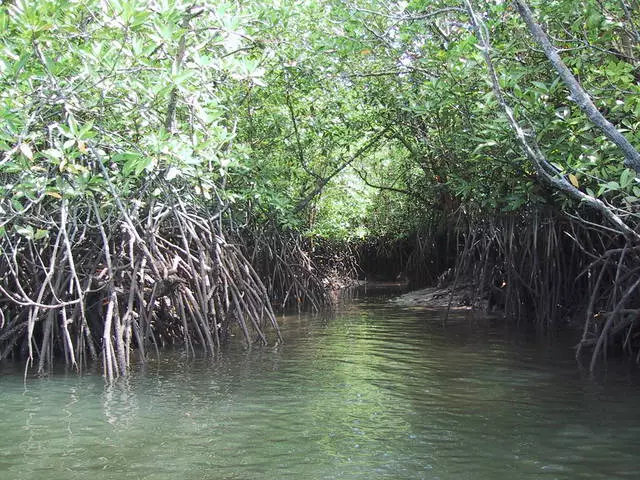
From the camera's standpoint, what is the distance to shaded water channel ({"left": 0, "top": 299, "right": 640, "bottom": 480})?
11.2 feet

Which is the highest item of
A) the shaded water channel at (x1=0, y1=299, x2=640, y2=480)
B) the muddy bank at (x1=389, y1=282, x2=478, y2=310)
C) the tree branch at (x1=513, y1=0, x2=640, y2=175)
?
the tree branch at (x1=513, y1=0, x2=640, y2=175)

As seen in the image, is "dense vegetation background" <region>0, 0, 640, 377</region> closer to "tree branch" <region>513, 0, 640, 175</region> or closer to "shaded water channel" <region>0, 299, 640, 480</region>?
"tree branch" <region>513, 0, 640, 175</region>

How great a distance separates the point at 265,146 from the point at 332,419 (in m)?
7.14

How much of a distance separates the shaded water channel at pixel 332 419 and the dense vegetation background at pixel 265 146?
712mm

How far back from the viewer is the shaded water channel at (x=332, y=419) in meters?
3.41

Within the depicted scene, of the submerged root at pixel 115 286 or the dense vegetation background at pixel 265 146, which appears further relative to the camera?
the submerged root at pixel 115 286

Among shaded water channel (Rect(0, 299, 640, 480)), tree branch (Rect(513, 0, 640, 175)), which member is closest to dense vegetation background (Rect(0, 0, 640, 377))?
tree branch (Rect(513, 0, 640, 175))

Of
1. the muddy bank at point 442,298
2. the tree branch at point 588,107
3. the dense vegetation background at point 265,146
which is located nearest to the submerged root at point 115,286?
the dense vegetation background at point 265,146

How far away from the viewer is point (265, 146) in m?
10.9

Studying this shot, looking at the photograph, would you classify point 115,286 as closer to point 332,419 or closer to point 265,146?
point 332,419

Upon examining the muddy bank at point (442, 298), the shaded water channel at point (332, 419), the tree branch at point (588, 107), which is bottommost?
the shaded water channel at point (332, 419)

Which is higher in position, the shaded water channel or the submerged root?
the submerged root

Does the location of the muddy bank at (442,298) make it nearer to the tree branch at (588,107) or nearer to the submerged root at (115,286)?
the submerged root at (115,286)

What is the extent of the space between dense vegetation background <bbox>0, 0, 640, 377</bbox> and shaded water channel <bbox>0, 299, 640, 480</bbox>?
0.71 m
